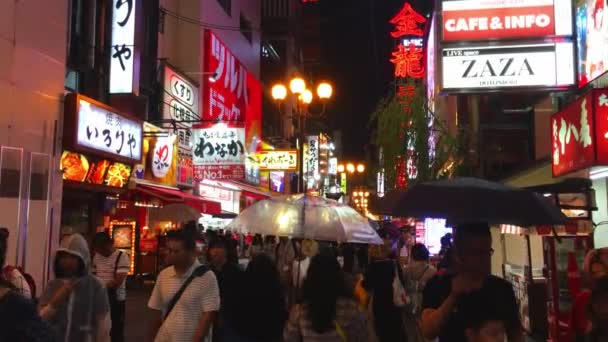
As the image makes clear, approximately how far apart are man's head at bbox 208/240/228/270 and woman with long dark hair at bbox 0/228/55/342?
506cm

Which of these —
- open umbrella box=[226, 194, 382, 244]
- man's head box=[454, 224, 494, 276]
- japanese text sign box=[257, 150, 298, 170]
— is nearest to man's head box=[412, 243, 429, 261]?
open umbrella box=[226, 194, 382, 244]

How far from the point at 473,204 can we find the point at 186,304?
2.81 meters

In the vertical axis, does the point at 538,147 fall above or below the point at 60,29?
below

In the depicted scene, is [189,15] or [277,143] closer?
[189,15]

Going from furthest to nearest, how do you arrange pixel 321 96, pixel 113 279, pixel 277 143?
pixel 277 143 → pixel 321 96 → pixel 113 279

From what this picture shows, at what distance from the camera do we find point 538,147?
19641 mm

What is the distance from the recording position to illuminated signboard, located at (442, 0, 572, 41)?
1334 centimetres

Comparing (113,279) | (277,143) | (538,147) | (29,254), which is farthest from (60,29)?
(277,143)

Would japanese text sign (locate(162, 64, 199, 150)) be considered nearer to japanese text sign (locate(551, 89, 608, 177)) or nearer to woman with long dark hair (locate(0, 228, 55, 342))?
japanese text sign (locate(551, 89, 608, 177))

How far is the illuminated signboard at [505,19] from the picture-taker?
13.3 meters

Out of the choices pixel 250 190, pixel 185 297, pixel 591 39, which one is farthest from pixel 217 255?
pixel 250 190

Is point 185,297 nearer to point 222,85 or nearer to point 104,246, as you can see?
point 104,246

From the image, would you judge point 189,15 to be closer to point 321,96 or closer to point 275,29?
point 321,96

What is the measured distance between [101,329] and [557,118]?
8.90 metres
